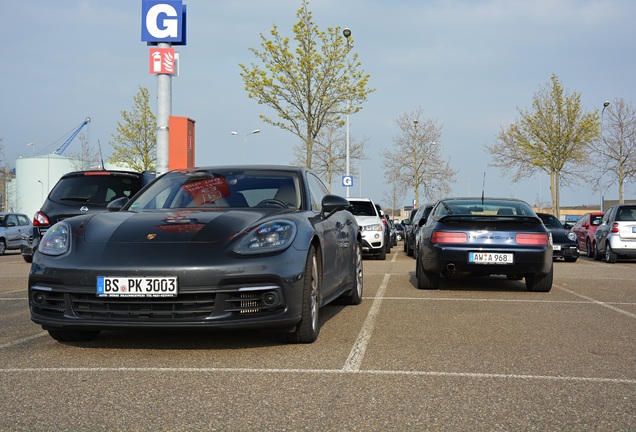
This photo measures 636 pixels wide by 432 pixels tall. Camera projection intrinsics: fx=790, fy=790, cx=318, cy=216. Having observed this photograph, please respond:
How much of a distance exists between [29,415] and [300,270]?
2.31m

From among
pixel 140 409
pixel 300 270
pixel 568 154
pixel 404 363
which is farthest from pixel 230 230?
pixel 568 154

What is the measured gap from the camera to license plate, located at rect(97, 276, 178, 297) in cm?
525

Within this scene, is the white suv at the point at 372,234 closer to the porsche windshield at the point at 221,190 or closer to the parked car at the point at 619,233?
the parked car at the point at 619,233

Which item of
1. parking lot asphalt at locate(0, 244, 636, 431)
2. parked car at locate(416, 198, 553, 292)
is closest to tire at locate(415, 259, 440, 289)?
parked car at locate(416, 198, 553, 292)

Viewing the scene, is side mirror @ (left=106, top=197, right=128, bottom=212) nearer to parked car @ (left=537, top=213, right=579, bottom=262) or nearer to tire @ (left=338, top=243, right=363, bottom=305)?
tire @ (left=338, top=243, right=363, bottom=305)

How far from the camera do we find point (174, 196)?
22.7ft

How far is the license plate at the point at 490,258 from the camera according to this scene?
10000 millimetres

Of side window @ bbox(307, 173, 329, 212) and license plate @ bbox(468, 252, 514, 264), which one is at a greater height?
side window @ bbox(307, 173, 329, 212)

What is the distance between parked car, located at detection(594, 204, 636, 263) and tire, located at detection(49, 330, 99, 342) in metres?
16.9

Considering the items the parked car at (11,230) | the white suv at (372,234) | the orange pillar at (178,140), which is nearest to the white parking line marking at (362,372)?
the orange pillar at (178,140)

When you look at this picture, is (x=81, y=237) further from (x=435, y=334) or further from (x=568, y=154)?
(x=568, y=154)

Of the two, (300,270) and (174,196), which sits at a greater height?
(174,196)

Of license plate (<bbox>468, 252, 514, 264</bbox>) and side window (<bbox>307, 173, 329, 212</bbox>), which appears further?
license plate (<bbox>468, 252, 514, 264</bbox>)

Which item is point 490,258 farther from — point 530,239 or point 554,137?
point 554,137
